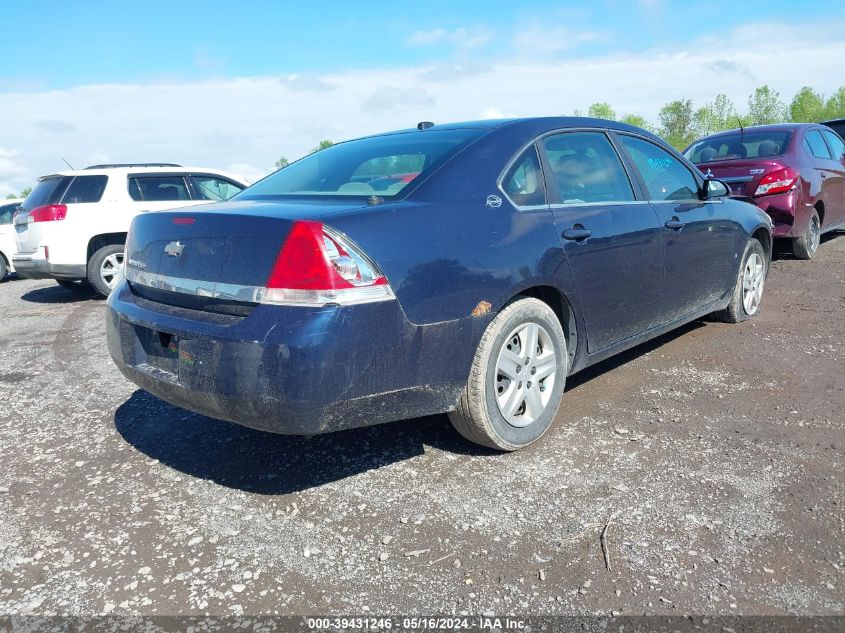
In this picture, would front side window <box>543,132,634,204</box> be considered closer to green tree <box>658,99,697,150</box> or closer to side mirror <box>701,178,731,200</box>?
side mirror <box>701,178,731,200</box>

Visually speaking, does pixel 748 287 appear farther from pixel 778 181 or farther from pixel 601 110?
pixel 601 110

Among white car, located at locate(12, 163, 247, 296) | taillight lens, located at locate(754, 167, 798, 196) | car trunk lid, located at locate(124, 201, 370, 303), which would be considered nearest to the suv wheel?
white car, located at locate(12, 163, 247, 296)

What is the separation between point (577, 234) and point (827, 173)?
6701mm

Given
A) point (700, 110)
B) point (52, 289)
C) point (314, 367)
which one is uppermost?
point (700, 110)

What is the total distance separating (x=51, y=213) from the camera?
8.49m

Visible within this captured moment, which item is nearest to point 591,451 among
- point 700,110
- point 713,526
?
point 713,526

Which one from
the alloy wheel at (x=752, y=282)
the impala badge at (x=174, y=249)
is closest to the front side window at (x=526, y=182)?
the impala badge at (x=174, y=249)

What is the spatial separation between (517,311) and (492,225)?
41 cm

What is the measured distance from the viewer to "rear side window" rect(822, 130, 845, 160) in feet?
30.0

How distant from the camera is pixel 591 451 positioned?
3338 millimetres

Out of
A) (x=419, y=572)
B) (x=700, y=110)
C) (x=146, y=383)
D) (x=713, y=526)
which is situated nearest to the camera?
(x=419, y=572)

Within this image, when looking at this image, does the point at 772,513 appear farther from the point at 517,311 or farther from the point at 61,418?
the point at 61,418

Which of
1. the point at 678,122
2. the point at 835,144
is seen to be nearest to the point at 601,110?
the point at 678,122

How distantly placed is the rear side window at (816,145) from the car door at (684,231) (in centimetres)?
431
